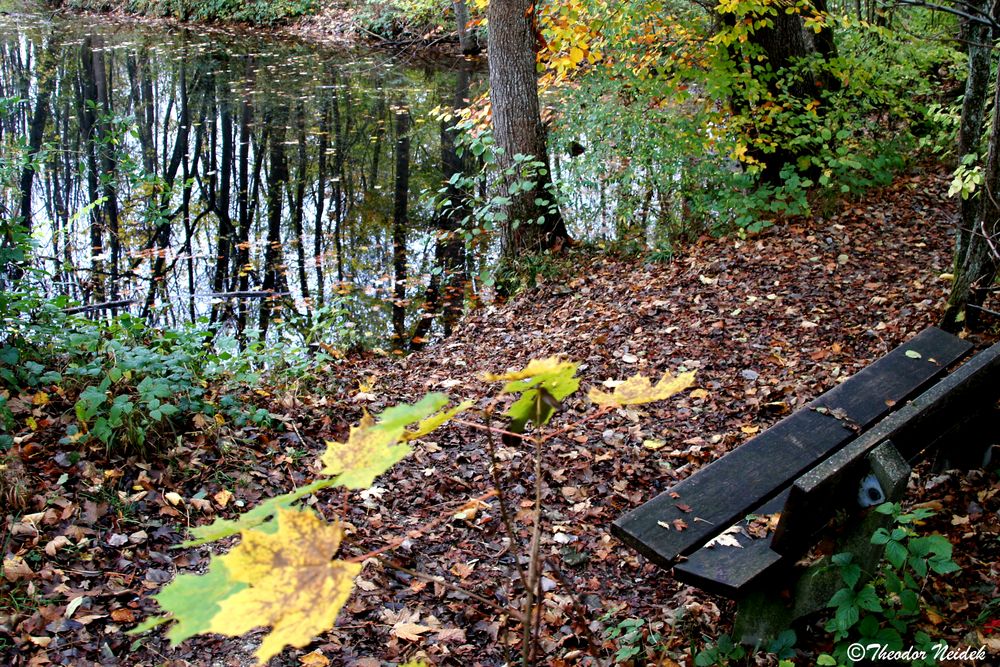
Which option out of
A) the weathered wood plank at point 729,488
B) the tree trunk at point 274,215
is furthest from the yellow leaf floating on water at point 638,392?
the tree trunk at point 274,215

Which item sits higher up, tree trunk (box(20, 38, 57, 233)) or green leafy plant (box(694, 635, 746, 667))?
tree trunk (box(20, 38, 57, 233))

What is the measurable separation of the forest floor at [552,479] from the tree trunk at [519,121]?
107 cm

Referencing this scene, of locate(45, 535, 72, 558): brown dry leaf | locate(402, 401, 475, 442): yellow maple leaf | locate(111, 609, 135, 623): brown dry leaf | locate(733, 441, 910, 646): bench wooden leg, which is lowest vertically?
locate(111, 609, 135, 623): brown dry leaf

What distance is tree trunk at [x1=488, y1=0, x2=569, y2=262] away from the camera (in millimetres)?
7203

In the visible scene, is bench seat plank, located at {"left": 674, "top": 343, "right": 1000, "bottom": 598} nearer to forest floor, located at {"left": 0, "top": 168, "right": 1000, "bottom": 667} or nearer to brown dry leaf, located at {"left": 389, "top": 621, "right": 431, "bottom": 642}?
forest floor, located at {"left": 0, "top": 168, "right": 1000, "bottom": 667}

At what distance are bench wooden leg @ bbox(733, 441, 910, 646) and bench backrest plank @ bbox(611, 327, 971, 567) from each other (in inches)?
10.1

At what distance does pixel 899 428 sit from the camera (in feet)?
7.95

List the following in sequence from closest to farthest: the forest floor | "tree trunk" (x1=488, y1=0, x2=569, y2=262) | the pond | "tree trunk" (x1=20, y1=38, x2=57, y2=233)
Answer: the forest floor, "tree trunk" (x1=488, y1=0, x2=569, y2=262), the pond, "tree trunk" (x1=20, y1=38, x2=57, y2=233)

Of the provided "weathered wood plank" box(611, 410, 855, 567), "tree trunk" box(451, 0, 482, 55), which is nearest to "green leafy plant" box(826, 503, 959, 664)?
"weathered wood plank" box(611, 410, 855, 567)

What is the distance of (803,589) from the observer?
245 centimetres

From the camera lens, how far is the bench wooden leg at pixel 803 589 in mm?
2289

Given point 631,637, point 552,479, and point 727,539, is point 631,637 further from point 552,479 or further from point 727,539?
point 552,479

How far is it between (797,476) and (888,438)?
1.66 ft

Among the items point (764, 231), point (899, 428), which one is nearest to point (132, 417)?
point (899, 428)
